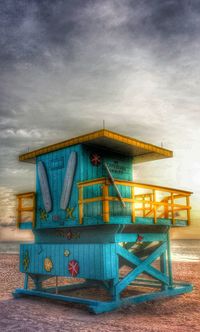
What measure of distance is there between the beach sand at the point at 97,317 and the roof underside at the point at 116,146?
198 inches

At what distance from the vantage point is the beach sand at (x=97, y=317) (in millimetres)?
7969

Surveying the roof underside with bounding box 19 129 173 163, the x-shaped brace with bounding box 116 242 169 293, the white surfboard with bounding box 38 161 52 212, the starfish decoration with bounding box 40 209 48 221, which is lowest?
the x-shaped brace with bounding box 116 242 169 293

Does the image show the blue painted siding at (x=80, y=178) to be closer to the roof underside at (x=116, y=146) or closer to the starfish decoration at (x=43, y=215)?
the starfish decoration at (x=43, y=215)

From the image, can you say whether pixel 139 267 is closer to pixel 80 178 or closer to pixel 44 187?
pixel 80 178

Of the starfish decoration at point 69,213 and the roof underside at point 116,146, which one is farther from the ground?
the roof underside at point 116,146

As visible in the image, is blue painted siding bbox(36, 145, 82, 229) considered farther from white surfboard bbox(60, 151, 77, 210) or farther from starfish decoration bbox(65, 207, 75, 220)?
white surfboard bbox(60, 151, 77, 210)

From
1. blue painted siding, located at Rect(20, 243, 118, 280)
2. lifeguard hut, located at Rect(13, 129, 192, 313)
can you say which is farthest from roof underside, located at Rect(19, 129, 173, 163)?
blue painted siding, located at Rect(20, 243, 118, 280)

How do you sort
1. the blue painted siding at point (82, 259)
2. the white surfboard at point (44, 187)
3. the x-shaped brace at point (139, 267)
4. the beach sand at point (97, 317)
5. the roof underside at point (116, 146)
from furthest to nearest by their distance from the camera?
the white surfboard at point (44, 187) < the roof underside at point (116, 146) < the x-shaped brace at point (139, 267) < the blue painted siding at point (82, 259) < the beach sand at point (97, 317)

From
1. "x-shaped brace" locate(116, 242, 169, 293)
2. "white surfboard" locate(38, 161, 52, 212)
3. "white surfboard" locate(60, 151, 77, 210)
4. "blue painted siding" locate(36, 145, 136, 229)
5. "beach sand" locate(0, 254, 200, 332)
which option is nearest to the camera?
"beach sand" locate(0, 254, 200, 332)

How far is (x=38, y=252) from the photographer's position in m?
11.9

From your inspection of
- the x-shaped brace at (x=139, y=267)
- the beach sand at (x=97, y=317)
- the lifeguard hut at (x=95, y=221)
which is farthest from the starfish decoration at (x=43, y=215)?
the x-shaped brace at (x=139, y=267)

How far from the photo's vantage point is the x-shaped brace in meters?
10.4

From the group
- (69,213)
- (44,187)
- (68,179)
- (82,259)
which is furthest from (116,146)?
(82,259)

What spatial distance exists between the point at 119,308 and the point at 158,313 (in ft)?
3.51
